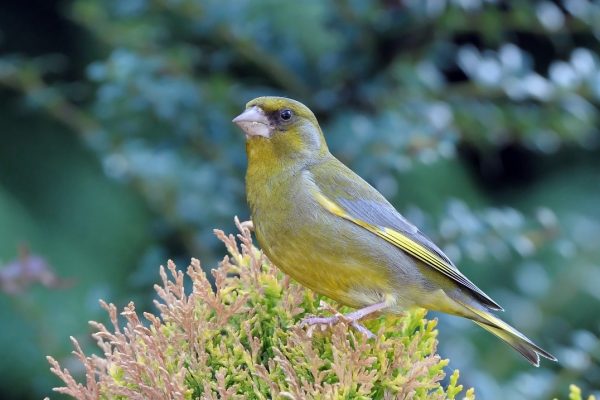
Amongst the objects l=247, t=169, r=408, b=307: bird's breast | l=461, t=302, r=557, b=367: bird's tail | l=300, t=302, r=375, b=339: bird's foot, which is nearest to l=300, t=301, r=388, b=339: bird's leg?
l=300, t=302, r=375, b=339: bird's foot

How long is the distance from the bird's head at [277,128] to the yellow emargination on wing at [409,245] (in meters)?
0.18

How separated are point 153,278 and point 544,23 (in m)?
1.75

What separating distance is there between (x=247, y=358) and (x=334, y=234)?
0.57 meters

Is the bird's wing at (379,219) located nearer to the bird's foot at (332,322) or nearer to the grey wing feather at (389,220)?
the grey wing feather at (389,220)

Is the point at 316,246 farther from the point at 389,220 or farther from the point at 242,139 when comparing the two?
the point at 242,139

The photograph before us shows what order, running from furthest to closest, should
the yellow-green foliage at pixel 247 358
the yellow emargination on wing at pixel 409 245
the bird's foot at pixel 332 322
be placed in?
the yellow emargination on wing at pixel 409 245 → the bird's foot at pixel 332 322 → the yellow-green foliage at pixel 247 358

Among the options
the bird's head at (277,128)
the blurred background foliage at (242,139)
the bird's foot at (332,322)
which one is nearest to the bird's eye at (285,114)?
the bird's head at (277,128)

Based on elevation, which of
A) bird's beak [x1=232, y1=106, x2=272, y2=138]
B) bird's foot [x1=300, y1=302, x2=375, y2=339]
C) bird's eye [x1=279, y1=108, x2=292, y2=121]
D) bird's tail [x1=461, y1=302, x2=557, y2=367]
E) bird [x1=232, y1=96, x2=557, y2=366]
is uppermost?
bird's eye [x1=279, y1=108, x2=292, y2=121]

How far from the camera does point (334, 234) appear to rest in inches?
102

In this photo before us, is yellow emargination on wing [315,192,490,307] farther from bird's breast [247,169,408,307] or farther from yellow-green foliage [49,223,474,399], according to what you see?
yellow-green foliage [49,223,474,399]

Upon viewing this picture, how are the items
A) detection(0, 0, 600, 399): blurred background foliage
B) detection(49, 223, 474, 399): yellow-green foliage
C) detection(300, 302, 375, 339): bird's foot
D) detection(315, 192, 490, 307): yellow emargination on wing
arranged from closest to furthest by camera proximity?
detection(49, 223, 474, 399): yellow-green foliage
detection(300, 302, 375, 339): bird's foot
detection(315, 192, 490, 307): yellow emargination on wing
detection(0, 0, 600, 399): blurred background foliage

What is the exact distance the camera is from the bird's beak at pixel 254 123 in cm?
268

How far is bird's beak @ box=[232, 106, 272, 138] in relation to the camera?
8.78 feet

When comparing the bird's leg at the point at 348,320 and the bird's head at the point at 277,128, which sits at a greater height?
the bird's head at the point at 277,128
